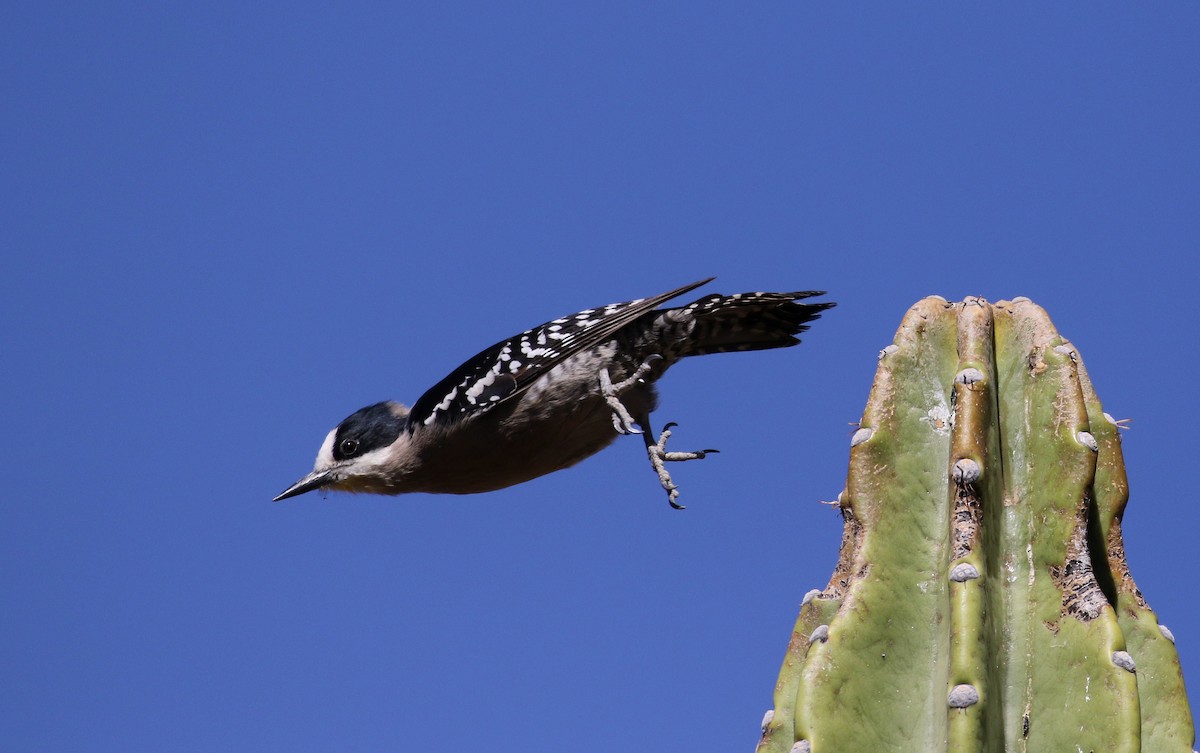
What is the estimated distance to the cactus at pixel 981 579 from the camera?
3.04 m

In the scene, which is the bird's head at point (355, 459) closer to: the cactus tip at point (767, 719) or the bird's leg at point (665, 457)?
the bird's leg at point (665, 457)

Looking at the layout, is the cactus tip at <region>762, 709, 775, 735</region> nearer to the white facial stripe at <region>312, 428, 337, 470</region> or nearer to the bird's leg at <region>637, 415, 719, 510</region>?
the bird's leg at <region>637, 415, 719, 510</region>

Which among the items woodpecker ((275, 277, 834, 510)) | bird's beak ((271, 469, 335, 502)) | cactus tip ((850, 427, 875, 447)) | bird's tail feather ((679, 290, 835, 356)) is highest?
bird's tail feather ((679, 290, 835, 356))

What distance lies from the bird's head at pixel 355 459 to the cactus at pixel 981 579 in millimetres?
3408

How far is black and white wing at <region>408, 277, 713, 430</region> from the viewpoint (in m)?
6.27

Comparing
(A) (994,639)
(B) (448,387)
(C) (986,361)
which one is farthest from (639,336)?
(A) (994,639)

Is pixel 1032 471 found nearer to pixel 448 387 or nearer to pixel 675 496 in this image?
pixel 675 496

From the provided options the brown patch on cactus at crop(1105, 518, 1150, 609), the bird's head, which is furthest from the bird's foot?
the brown patch on cactus at crop(1105, 518, 1150, 609)

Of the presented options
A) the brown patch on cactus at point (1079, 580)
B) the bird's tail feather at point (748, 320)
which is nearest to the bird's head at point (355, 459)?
the bird's tail feather at point (748, 320)

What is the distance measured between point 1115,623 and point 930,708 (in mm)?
478

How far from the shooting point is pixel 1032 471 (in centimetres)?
344

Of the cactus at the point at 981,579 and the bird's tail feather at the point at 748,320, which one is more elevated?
the bird's tail feather at the point at 748,320

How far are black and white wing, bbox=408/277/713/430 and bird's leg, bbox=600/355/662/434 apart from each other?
21cm

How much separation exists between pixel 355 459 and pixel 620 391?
1.39 m
